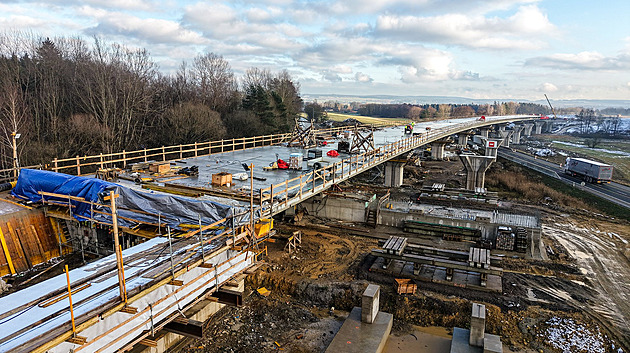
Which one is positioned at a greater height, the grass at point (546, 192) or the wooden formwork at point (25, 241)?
the wooden formwork at point (25, 241)

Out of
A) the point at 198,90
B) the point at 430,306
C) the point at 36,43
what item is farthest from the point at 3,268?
the point at 198,90

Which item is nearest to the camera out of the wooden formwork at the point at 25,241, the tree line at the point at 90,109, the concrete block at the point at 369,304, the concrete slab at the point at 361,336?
the concrete slab at the point at 361,336

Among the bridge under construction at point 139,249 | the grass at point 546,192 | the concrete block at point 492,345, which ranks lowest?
the grass at point 546,192

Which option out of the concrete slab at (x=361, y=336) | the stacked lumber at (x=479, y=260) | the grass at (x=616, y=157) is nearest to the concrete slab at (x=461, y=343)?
the concrete slab at (x=361, y=336)

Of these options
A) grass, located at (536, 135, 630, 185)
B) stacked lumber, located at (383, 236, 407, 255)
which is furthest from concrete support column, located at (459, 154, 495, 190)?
stacked lumber, located at (383, 236, 407, 255)

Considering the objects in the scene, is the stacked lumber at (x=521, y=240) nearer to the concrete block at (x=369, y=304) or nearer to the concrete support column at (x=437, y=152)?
the concrete block at (x=369, y=304)

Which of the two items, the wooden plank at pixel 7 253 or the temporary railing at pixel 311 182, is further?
the temporary railing at pixel 311 182

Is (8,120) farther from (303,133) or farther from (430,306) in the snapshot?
(430,306)
